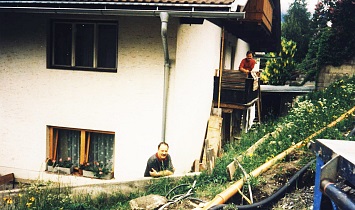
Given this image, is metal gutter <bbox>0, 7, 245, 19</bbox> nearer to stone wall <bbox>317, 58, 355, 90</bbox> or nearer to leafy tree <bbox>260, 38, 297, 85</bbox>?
Result: stone wall <bbox>317, 58, 355, 90</bbox>

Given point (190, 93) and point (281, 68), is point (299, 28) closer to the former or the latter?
point (281, 68)

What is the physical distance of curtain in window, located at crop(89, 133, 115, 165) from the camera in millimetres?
8570

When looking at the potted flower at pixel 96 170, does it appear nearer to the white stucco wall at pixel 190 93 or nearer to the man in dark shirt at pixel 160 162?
the white stucco wall at pixel 190 93

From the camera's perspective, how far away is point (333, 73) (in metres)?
16.8

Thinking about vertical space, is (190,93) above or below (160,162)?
above

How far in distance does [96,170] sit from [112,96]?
179 centimetres

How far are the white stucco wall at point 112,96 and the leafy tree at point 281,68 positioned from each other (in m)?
19.6

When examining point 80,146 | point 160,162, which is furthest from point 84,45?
point 160,162

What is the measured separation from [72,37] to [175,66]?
2.64 meters

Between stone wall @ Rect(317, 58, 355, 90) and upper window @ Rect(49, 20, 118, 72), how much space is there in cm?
1193

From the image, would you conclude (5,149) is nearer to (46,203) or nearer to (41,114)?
(41,114)

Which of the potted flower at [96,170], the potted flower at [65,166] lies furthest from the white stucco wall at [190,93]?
the potted flower at [65,166]

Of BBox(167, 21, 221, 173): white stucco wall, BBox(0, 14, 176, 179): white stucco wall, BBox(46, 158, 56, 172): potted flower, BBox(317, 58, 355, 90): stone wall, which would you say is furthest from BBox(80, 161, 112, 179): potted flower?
BBox(317, 58, 355, 90): stone wall

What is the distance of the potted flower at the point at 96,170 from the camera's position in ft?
27.5
